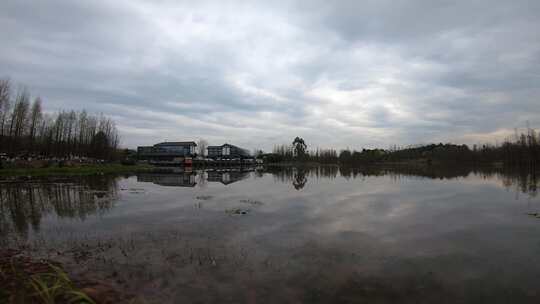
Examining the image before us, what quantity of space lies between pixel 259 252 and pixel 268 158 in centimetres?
12916

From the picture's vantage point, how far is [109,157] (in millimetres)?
70375

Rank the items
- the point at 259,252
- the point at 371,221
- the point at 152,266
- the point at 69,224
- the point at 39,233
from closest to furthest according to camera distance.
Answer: the point at 152,266, the point at 259,252, the point at 39,233, the point at 69,224, the point at 371,221

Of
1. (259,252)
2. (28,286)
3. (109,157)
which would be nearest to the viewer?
(28,286)

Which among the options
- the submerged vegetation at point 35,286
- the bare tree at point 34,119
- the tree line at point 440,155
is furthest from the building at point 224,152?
the submerged vegetation at point 35,286

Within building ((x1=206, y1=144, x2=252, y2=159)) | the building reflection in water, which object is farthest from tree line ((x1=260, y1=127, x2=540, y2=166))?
the building reflection in water

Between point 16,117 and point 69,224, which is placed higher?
point 16,117

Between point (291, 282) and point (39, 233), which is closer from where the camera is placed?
point (291, 282)

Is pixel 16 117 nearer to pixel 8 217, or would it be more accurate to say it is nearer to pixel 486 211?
pixel 8 217

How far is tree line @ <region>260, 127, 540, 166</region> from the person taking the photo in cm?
7450

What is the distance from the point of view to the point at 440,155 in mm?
105125

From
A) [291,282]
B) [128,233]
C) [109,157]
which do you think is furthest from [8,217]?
[109,157]

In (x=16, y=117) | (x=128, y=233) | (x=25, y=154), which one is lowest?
(x=128, y=233)

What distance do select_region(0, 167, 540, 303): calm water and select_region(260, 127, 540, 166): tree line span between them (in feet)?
252

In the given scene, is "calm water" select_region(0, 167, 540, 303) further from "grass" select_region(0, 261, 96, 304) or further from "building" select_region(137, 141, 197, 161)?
"building" select_region(137, 141, 197, 161)
